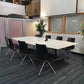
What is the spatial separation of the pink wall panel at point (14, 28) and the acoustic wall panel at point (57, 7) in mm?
1930

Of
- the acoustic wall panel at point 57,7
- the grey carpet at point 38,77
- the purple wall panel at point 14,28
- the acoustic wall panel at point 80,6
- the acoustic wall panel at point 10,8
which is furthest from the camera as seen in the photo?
the acoustic wall panel at point 10,8

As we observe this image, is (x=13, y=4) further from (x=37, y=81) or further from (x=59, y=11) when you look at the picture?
(x=37, y=81)

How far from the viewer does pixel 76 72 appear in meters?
3.07

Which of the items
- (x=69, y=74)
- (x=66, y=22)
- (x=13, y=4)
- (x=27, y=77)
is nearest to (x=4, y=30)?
(x=13, y=4)

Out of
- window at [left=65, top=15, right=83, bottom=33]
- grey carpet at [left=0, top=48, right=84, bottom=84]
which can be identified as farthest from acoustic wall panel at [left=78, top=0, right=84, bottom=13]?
grey carpet at [left=0, top=48, right=84, bottom=84]

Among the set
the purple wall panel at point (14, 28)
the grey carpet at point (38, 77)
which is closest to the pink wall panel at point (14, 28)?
the purple wall panel at point (14, 28)

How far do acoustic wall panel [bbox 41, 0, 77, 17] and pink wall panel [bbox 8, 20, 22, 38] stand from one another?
6.33ft

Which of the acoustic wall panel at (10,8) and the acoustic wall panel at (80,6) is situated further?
the acoustic wall panel at (10,8)

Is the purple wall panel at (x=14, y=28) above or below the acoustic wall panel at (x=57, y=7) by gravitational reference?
below

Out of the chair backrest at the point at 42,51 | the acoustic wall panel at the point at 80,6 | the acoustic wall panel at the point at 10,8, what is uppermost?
the acoustic wall panel at the point at 10,8

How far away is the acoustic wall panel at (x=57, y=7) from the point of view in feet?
17.2

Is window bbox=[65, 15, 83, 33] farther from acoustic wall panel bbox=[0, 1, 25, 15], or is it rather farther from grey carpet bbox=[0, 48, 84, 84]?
acoustic wall panel bbox=[0, 1, 25, 15]

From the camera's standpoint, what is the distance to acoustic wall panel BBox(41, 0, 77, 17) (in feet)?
17.2

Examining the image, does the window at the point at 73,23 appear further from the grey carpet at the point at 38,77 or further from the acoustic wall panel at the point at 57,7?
the grey carpet at the point at 38,77
